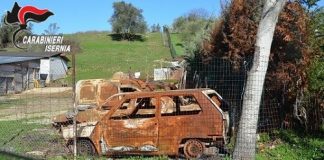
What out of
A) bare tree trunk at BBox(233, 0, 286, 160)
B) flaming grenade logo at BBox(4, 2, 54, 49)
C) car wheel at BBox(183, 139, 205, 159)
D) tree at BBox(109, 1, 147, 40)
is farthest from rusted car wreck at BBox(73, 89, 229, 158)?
tree at BBox(109, 1, 147, 40)

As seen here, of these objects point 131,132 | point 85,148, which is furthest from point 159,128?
point 85,148

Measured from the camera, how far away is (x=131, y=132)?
11242 mm

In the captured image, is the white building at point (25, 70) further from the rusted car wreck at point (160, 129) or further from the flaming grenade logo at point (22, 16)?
the rusted car wreck at point (160, 129)

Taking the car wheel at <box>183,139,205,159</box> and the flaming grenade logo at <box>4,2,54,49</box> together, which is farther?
the flaming grenade logo at <box>4,2,54,49</box>

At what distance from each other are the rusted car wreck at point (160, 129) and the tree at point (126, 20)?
85.2 metres

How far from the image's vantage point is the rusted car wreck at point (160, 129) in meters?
10.9

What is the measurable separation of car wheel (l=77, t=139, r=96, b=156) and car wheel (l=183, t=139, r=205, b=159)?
6.75ft

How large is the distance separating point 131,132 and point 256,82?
2904 millimetres

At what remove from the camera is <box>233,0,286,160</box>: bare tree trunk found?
991 centimetres

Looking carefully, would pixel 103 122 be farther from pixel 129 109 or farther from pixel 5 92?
pixel 5 92

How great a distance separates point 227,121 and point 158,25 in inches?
3855

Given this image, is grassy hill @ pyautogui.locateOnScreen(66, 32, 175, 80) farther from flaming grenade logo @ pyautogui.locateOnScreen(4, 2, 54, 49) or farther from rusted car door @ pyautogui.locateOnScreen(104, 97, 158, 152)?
rusted car door @ pyautogui.locateOnScreen(104, 97, 158, 152)

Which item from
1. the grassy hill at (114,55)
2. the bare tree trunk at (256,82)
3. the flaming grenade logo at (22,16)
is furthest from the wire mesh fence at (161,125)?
the grassy hill at (114,55)

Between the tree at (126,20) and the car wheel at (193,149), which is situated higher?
the tree at (126,20)
